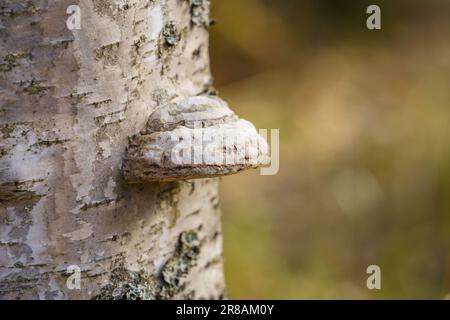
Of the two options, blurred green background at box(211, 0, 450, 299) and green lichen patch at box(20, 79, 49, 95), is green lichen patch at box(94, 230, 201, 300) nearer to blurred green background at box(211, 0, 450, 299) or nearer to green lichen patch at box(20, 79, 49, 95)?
green lichen patch at box(20, 79, 49, 95)

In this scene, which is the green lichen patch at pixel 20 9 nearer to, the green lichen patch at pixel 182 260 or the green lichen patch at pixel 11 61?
the green lichen patch at pixel 11 61

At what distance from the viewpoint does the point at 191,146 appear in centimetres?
95

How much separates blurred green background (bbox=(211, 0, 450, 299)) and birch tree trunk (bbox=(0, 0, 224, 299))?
1.88 m

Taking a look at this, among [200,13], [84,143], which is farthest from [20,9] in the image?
[200,13]

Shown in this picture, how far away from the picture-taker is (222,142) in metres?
0.96

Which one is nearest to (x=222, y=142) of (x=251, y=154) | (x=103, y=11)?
(x=251, y=154)

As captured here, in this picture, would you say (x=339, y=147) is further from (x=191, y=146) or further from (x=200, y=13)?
(x=191, y=146)

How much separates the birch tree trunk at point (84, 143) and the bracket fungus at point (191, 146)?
0.10 feet

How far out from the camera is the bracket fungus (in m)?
0.95

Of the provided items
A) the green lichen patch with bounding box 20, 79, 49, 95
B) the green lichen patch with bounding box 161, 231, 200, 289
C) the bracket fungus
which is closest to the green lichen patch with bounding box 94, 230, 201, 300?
the green lichen patch with bounding box 161, 231, 200, 289

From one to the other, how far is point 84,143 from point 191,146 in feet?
0.52

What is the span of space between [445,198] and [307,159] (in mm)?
900

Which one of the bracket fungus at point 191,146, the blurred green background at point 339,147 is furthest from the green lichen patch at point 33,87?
the blurred green background at point 339,147

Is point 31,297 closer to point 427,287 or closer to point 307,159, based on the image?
point 427,287
